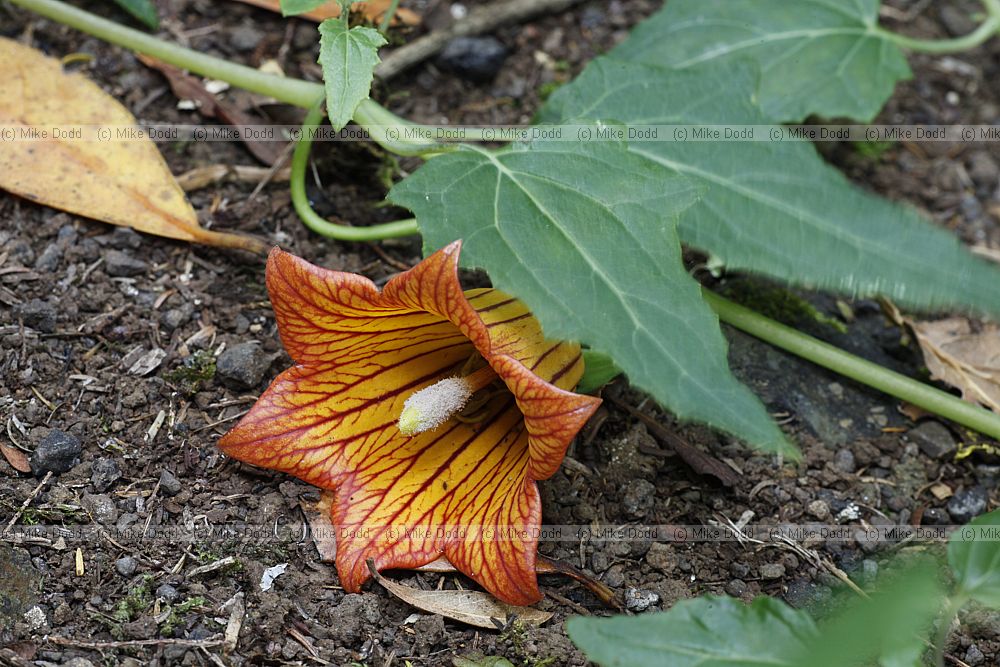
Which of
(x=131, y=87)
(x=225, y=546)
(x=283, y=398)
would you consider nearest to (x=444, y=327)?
(x=283, y=398)

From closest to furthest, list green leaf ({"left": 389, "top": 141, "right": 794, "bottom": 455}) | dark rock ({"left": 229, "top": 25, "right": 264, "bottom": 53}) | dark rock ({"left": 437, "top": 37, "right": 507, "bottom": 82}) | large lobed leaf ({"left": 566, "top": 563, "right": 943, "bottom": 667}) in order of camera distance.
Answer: large lobed leaf ({"left": 566, "top": 563, "right": 943, "bottom": 667})
green leaf ({"left": 389, "top": 141, "right": 794, "bottom": 455})
dark rock ({"left": 229, "top": 25, "right": 264, "bottom": 53})
dark rock ({"left": 437, "top": 37, "right": 507, "bottom": 82})

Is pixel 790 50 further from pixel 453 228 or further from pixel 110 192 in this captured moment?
pixel 110 192

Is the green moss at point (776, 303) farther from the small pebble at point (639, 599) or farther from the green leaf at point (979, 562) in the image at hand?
the green leaf at point (979, 562)

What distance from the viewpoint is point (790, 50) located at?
3.62 m

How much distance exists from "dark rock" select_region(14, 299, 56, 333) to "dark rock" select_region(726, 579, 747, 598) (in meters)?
1.94

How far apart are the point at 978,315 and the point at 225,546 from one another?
254 cm

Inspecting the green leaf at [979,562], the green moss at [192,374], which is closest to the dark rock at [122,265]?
the green moss at [192,374]

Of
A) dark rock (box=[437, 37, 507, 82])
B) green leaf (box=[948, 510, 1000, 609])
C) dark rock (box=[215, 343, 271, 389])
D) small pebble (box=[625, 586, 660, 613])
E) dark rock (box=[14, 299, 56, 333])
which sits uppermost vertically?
dark rock (box=[437, 37, 507, 82])

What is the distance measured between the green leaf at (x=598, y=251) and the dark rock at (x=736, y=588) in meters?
0.69

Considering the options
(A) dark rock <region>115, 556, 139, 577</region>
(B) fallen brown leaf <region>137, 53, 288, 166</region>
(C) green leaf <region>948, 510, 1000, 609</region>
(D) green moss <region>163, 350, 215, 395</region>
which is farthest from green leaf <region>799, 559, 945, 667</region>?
(B) fallen brown leaf <region>137, 53, 288, 166</region>

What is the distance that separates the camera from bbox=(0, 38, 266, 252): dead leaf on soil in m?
3.11

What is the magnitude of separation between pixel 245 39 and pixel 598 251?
1903mm

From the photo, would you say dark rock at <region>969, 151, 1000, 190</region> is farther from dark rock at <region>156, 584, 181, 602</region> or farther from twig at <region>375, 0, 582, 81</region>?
dark rock at <region>156, 584, 181, 602</region>

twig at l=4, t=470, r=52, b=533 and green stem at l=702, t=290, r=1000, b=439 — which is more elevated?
green stem at l=702, t=290, r=1000, b=439
